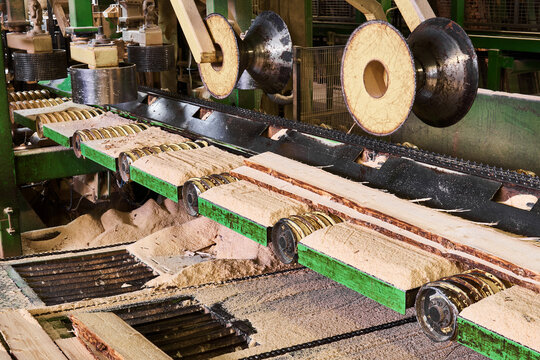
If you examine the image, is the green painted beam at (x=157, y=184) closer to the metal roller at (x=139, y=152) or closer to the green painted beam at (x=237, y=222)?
the metal roller at (x=139, y=152)

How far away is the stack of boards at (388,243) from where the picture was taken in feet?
6.92

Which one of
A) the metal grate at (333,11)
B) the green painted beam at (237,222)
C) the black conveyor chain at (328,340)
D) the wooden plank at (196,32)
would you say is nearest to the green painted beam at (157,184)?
the green painted beam at (237,222)

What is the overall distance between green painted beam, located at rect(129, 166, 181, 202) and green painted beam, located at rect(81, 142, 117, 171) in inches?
9.5

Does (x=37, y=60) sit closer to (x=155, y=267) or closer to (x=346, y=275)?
(x=155, y=267)

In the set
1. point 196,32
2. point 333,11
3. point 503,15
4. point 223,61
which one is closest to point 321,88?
point 223,61

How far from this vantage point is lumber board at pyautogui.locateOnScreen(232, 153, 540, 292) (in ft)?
7.61

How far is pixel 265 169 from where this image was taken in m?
3.54

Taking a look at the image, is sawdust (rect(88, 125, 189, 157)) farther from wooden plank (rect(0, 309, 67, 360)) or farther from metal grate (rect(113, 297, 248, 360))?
wooden plank (rect(0, 309, 67, 360))

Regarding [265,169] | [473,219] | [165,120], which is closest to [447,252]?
[473,219]

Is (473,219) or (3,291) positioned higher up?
(473,219)

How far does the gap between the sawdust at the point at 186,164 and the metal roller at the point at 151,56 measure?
4.24 ft

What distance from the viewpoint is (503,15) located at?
981cm

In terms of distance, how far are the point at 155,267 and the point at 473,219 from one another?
7.88 ft

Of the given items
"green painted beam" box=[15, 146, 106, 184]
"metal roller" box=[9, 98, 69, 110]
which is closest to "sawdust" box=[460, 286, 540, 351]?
"green painted beam" box=[15, 146, 106, 184]
